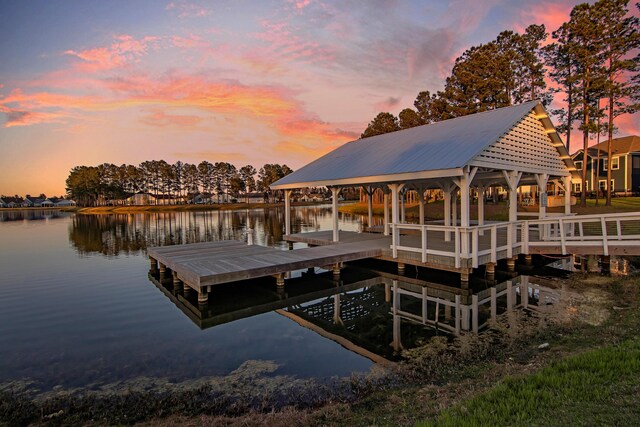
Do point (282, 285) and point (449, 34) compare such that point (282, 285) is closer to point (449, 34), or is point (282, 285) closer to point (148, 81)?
point (148, 81)

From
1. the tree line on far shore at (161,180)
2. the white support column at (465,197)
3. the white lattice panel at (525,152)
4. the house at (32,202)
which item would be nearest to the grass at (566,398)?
the white support column at (465,197)

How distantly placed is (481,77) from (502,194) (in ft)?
83.4

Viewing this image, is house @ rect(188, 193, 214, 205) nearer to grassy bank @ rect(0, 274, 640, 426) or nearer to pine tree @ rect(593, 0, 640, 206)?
pine tree @ rect(593, 0, 640, 206)

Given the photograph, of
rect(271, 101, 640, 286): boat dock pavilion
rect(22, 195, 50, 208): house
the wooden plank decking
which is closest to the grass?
rect(271, 101, 640, 286): boat dock pavilion

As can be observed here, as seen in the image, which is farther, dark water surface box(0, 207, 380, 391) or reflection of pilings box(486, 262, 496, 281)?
reflection of pilings box(486, 262, 496, 281)

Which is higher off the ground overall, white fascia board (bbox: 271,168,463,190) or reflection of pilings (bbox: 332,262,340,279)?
white fascia board (bbox: 271,168,463,190)

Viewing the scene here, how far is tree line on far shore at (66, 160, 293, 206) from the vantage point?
331 feet

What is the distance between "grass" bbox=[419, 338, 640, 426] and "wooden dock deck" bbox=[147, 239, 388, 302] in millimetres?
7281

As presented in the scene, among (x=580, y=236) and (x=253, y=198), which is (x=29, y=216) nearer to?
(x=253, y=198)

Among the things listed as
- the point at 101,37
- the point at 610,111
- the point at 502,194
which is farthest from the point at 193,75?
the point at 502,194

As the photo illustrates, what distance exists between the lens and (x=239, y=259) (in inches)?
452

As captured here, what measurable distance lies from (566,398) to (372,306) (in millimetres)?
5956

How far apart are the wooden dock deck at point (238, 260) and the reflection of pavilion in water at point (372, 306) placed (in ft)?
2.32

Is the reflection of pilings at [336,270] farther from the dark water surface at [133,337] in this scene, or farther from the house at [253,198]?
the house at [253,198]
